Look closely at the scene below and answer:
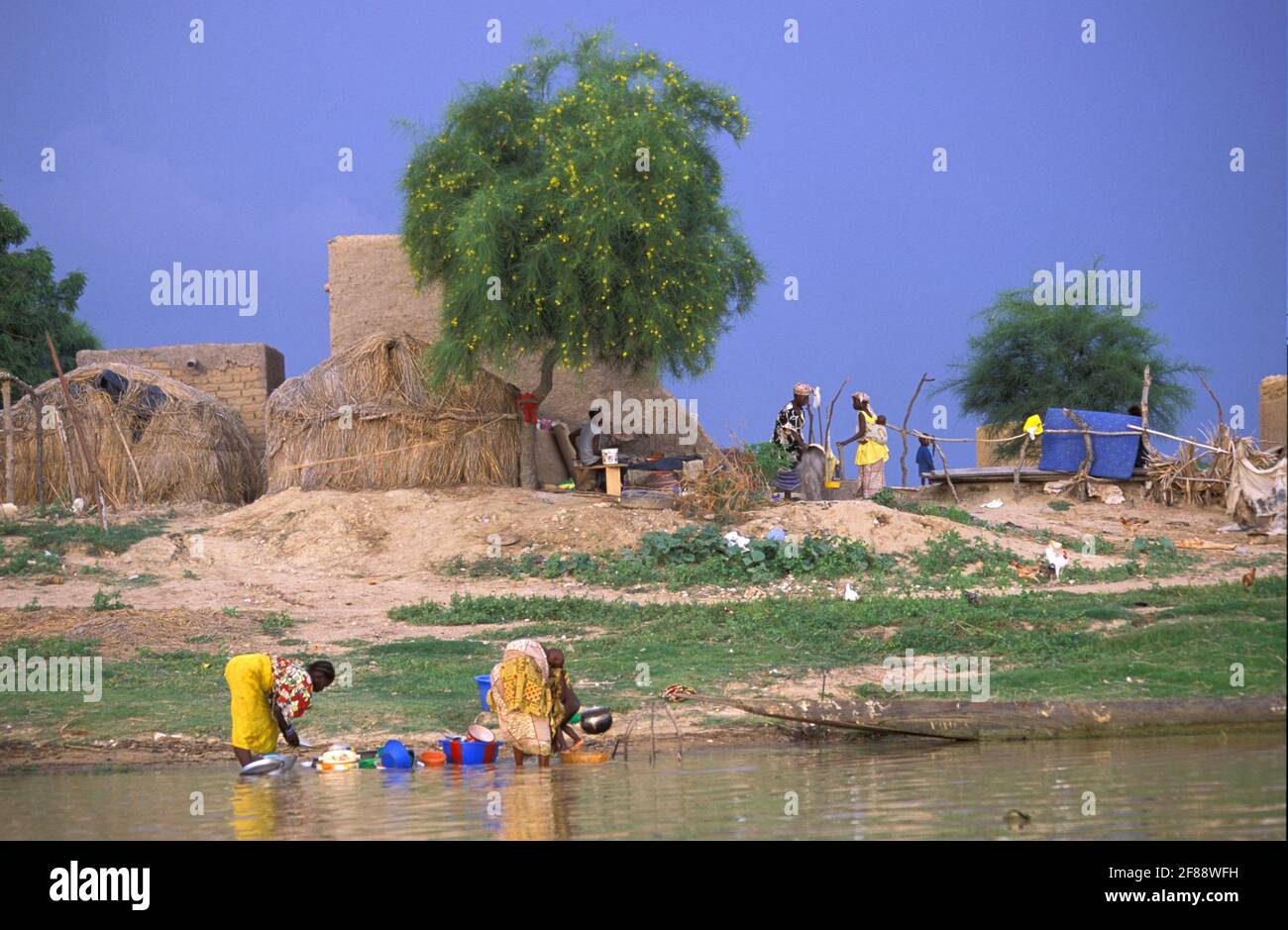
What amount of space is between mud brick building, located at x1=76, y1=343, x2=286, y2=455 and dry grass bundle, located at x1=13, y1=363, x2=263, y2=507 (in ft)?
5.61

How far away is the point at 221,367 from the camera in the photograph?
79.8 feet

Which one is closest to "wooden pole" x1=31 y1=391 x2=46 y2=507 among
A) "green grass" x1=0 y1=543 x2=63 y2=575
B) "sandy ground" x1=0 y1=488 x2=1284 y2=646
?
"sandy ground" x1=0 y1=488 x2=1284 y2=646

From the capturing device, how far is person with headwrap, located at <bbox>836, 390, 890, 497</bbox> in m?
21.1

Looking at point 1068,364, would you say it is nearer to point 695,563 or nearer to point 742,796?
point 695,563

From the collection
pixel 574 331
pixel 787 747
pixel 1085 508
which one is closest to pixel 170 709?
pixel 787 747

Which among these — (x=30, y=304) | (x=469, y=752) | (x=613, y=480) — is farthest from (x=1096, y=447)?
(x=30, y=304)

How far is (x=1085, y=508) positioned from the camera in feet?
70.8

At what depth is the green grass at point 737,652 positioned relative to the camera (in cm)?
1100

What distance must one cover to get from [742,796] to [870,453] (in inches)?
535

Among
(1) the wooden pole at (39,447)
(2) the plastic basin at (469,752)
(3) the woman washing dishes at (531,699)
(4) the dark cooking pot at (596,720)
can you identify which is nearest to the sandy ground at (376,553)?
(1) the wooden pole at (39,447)

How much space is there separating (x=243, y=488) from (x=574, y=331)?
7.09 metres

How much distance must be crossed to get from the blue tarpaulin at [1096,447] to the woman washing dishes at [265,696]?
15423 mm

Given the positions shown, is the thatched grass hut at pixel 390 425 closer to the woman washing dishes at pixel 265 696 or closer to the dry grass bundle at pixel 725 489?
the dry grass bundle at pixel 725 489

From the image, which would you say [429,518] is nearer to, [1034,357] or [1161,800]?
[1161,800]
